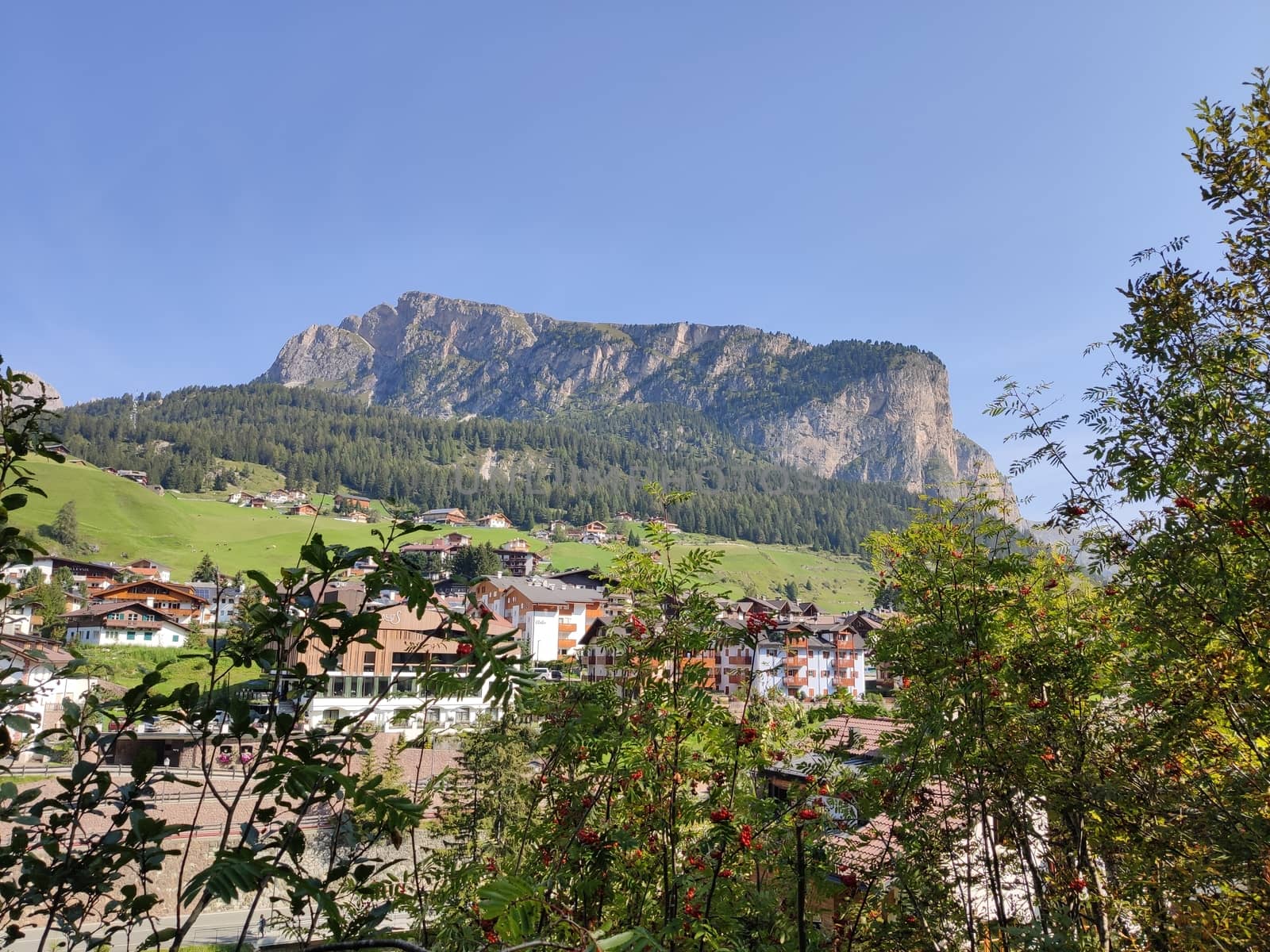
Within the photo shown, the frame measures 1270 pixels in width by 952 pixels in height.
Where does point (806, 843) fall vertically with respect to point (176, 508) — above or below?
below

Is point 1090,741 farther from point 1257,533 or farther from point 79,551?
point 79,551

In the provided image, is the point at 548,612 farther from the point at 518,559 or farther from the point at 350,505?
the point at 350,505

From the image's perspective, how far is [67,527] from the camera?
306 feet

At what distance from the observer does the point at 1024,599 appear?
5.86 m

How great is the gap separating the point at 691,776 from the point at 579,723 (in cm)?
86

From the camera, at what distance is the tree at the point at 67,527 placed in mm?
90938

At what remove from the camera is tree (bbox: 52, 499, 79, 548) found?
90.9m

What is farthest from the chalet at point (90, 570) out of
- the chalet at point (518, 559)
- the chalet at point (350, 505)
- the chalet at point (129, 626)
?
the chalet at point (350, 505)

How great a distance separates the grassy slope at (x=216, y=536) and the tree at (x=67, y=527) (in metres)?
1.68

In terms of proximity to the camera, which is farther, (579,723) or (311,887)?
(579,723)

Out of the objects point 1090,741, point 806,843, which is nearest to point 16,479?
point 806,843

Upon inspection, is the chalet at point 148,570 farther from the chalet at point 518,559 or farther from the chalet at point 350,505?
the chalet at point 350,505

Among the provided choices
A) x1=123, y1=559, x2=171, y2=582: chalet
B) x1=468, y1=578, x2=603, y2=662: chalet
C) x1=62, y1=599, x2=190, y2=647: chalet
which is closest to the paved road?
x1=468, y1=578, x2=603, y2=662: chalet

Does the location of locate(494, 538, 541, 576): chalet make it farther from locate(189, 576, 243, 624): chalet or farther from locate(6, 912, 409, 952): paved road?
locate(189, 576, 243, 624): chalet
